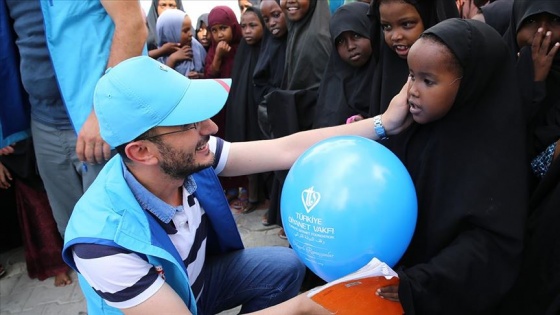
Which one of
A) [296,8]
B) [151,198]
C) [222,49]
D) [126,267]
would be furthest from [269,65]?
[126,267]

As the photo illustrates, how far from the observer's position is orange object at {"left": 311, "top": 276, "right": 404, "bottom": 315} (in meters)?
1.37

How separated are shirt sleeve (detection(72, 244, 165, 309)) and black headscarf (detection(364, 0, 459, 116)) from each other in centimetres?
141

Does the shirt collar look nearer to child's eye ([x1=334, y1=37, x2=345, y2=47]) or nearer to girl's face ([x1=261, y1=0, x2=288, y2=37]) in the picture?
child's eye ([x1=334, y1=37, x2=345, y2=47])

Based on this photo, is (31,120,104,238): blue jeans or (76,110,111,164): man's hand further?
(31,120,104,238): blue jeans

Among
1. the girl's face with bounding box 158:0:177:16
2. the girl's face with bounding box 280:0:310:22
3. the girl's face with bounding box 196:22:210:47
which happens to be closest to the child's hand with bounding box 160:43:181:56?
the girl's face with bounding box 196:22:210:47

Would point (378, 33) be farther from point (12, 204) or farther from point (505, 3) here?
point (12, 204)

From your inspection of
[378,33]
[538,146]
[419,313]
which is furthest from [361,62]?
[419,313]

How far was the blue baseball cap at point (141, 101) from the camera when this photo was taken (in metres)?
1.43

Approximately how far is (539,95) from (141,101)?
158 cm

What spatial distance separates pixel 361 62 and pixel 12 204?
Result: 3.29 m

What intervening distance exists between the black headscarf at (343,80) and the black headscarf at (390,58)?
0.27m

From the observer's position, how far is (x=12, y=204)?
13.0 ft

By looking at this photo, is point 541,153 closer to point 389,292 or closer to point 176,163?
point 389,292

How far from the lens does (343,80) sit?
9.21 feet
